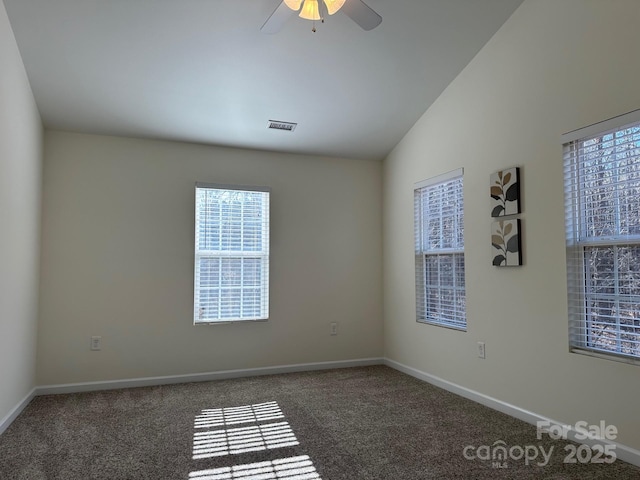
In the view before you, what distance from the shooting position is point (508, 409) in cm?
318

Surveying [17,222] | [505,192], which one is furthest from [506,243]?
[17,222]

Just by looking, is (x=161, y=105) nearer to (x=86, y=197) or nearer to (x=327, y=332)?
(x=86, y=197)

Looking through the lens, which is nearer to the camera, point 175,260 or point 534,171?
point 534,171

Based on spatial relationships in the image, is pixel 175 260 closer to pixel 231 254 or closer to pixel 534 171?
pixel 231 254

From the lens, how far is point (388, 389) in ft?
12.8

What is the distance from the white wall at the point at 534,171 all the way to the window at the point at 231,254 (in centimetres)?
178

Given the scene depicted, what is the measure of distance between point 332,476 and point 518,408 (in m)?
1.60

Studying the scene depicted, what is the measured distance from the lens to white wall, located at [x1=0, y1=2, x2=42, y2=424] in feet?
9.30

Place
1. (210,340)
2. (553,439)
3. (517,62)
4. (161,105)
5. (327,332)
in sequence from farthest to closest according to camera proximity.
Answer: (327,332) → (210,340) → (161,105) → (517,62) → (553,439)

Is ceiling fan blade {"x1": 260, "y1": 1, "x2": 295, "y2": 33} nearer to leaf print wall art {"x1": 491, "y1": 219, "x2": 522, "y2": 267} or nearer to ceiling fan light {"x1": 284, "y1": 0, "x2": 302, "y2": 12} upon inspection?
ceiling fan light {"x1": 284, "y1": 0, "x2": 302, "y2": 12}

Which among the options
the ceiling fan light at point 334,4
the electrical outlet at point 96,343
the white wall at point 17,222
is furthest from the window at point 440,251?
the white wall at point 17,222

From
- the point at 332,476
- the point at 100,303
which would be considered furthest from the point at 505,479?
Answer: the point at 100,303

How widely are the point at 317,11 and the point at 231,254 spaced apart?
2589 millimetres

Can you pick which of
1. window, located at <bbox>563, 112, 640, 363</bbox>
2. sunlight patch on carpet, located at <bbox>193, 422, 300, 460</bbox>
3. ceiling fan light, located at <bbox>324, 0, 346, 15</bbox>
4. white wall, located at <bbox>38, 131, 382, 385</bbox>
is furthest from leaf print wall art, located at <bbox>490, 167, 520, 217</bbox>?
sunlight patch on carpet, located at <bbox>193, 422, 300, 460</bbox>
